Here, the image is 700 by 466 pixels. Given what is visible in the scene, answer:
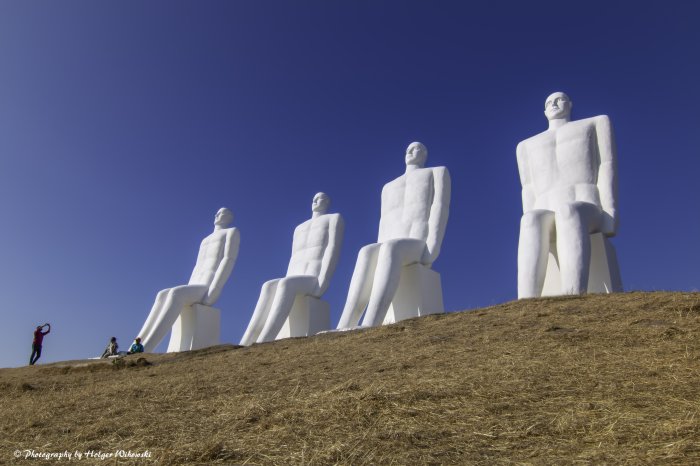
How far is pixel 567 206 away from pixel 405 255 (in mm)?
3103

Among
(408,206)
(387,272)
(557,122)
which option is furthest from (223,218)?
(557,122)

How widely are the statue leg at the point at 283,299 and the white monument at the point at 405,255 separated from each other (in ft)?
6.25

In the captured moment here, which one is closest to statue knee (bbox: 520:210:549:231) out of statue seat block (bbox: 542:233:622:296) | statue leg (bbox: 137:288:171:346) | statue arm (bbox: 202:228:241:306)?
statue seat block (bbox: 542:233:622:296)

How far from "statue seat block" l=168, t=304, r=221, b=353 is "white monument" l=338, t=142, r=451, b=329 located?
5174 mm

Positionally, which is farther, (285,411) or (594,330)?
(594,330)

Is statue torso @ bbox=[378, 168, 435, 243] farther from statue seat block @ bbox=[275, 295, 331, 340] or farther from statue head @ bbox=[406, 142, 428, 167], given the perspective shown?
statue seat block @ bbox=[275, 295, 331, 340]

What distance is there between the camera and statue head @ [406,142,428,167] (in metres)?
13.6

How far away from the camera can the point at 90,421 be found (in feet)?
16.3

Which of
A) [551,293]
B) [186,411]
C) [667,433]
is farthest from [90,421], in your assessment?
[551,293]

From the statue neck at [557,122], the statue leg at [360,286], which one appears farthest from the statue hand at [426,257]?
the statue neck at [557,122]

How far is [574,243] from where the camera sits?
9672 millimetres

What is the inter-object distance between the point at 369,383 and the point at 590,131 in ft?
25.1

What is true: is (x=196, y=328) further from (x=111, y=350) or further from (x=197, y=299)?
(x=111, y=350)

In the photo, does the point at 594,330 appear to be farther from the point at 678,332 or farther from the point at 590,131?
the point at 590,131
